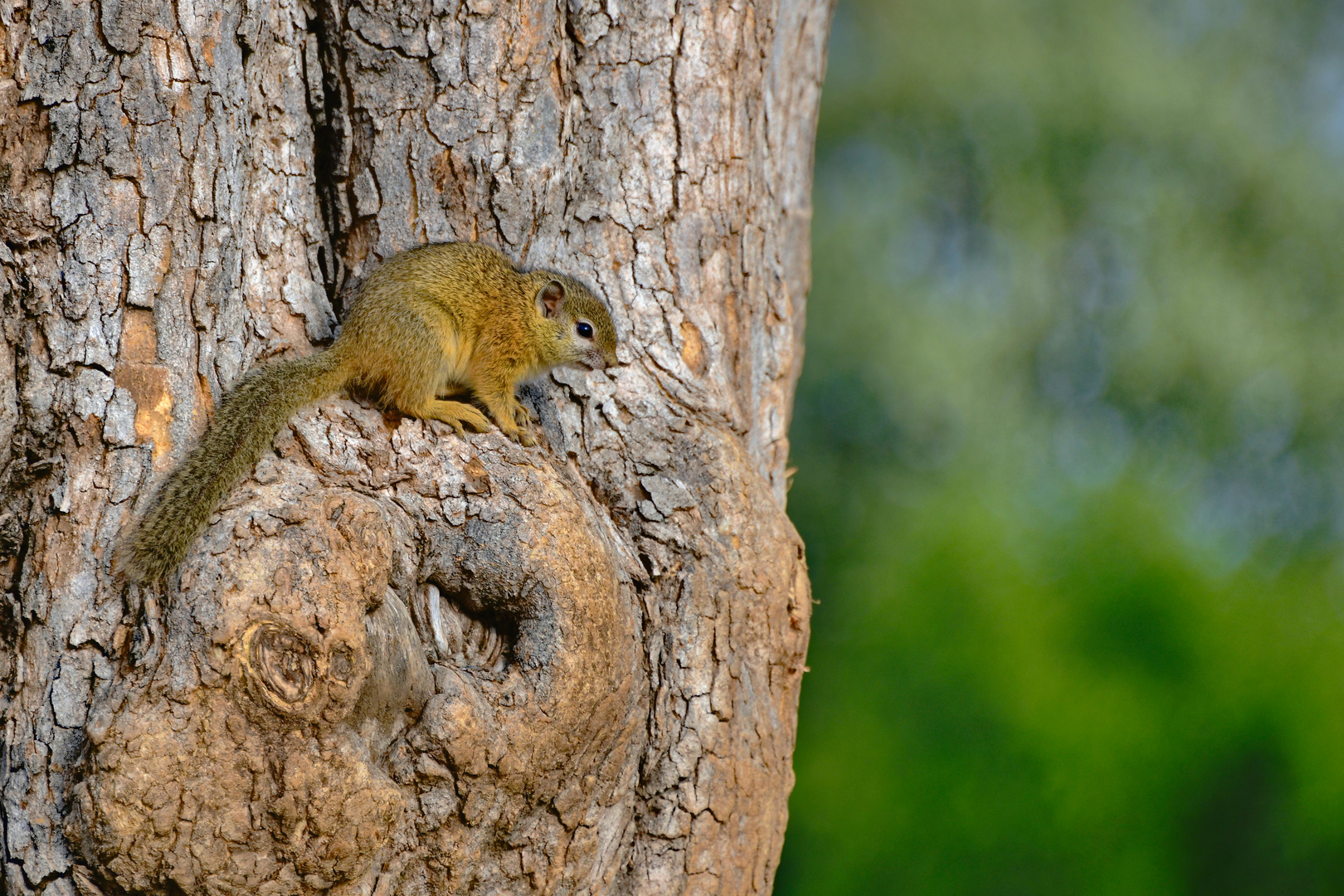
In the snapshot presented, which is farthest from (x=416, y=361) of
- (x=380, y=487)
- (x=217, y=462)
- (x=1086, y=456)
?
(x=1086, y=456)

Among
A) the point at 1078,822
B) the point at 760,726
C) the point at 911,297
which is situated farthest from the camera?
the point at 911,297

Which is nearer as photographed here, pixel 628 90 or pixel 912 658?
pixel 628 90

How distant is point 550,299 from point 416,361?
401 mm

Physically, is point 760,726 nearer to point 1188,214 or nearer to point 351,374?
point 351,374

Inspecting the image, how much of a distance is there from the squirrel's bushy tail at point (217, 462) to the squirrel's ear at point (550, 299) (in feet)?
1.90

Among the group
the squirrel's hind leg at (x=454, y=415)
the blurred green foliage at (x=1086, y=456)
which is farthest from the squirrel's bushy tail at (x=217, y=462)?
the blurred green foliage at (x=1086, y=456)

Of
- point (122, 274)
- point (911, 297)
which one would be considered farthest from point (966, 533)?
point (122, 274)

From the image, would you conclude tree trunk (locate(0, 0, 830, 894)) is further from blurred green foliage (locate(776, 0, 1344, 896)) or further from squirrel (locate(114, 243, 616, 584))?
blurred green foliage (locate(776, 0, 1344, 896))

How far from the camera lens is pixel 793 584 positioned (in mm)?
2244

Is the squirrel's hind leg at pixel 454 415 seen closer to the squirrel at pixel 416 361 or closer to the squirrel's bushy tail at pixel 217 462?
the squirrel at pixel 416 361

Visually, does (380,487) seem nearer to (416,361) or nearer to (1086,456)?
(416,361)

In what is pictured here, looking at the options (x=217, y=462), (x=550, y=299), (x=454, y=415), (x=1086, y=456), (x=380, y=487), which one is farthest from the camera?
(x=1086, y=456)

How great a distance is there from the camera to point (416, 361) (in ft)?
7.19

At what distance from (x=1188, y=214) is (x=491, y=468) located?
15.2 feet
